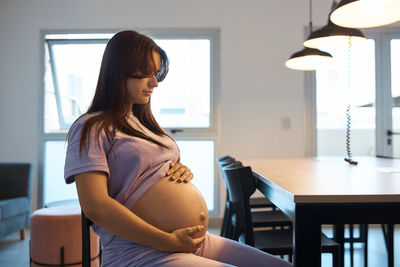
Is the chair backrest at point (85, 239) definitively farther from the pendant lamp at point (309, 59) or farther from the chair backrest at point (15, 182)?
the chair backrest at point (15, 182)

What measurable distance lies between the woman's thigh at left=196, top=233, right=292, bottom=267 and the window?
2.72 meters

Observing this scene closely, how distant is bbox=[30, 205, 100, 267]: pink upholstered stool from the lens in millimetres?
1995

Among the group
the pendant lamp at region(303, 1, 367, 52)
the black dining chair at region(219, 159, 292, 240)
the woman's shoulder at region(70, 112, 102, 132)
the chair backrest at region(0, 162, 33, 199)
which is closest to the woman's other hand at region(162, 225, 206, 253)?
the woman's shoulder at region(70, 112, 102, 132)

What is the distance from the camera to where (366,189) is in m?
1.03

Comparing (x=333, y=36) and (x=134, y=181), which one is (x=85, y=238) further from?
(x=333, y=36)

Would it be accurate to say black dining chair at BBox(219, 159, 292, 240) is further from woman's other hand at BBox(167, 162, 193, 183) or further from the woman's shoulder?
the woman's shoulder

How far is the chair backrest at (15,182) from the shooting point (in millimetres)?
3273

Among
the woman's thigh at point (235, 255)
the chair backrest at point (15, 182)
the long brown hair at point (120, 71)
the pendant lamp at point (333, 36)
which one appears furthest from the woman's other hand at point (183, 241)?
the chair backrest at point (15, 182)

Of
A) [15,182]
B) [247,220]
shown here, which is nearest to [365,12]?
[247,220]

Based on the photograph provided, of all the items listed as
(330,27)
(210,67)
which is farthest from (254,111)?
(330,27)

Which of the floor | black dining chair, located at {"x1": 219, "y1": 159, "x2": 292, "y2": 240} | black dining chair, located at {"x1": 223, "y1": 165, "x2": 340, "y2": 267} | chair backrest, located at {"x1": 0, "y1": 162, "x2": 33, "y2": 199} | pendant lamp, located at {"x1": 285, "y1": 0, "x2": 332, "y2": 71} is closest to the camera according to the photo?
black dining chair, located at {"x1": 223, "y1": 165, "x2": 340, "y2": 267}

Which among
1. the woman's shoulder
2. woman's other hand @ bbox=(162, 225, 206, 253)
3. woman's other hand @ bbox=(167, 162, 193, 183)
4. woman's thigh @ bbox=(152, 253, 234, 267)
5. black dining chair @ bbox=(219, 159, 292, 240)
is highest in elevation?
the woman's shoulder

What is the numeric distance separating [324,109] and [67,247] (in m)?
3.15

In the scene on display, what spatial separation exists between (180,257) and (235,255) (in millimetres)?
280
